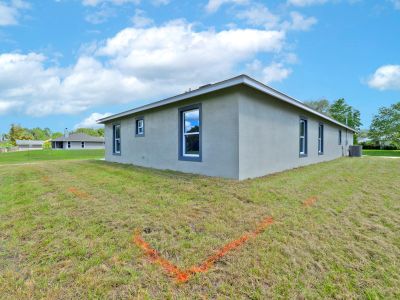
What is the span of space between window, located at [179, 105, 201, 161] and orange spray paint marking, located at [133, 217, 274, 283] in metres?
4.48

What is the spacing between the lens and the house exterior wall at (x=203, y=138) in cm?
646

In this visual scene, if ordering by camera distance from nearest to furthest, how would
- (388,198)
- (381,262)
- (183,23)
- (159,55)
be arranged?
1. (381,262)
2. (388,198)
3. (183,23)
4. (159,55)

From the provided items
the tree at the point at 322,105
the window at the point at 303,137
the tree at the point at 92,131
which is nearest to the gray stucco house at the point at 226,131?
the window at the point at 303,137

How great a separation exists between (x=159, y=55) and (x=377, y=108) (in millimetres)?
41294

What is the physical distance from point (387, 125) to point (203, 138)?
144 ft

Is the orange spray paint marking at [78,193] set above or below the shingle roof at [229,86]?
below

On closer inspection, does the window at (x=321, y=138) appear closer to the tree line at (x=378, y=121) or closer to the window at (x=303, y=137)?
the window at (x=303, y=137)

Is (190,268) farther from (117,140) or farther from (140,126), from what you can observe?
(117,140)

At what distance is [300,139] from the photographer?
10438 mm

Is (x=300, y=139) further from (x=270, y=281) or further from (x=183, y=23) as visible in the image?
(x=270, y=281)

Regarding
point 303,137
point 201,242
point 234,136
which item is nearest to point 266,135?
point 234,136

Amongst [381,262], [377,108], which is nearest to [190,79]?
[381,262]

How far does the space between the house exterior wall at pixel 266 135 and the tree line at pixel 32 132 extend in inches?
3039

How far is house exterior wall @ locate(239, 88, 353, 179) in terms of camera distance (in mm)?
6484
